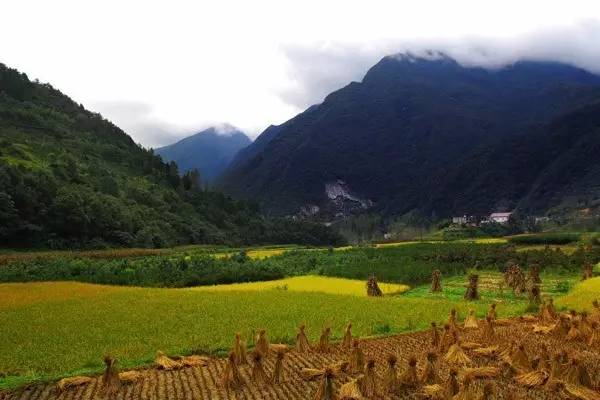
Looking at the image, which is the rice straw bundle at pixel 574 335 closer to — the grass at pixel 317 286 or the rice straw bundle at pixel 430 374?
the rice straw bundle at pixel 430 374

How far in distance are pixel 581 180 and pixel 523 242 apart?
6836cm

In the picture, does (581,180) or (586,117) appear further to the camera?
(586,117)

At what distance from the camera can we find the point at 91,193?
68.9 meters

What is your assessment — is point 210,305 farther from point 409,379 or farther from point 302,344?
point 409,379

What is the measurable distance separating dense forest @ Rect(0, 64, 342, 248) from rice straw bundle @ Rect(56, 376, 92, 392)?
45.1 m

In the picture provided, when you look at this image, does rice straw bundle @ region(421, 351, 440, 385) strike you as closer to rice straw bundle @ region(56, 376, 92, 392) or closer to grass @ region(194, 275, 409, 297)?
rice straw bundle @ region(56, 376, 92, 392)

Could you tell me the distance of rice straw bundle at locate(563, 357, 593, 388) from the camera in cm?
1255

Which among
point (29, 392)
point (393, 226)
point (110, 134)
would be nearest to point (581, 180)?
point (393, 226)

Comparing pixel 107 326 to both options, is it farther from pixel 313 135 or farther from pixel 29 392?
pixel 313 135

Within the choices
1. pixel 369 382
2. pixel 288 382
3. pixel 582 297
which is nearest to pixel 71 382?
pixel 288 382

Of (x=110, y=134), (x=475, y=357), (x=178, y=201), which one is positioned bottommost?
(x=475, y=357)

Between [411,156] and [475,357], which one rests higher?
[411,156]

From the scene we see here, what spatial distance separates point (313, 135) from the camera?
633 ft

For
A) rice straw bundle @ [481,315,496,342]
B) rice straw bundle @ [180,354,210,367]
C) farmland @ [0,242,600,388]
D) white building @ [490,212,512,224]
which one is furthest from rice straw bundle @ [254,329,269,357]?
white building @ [490,212,512,224]
